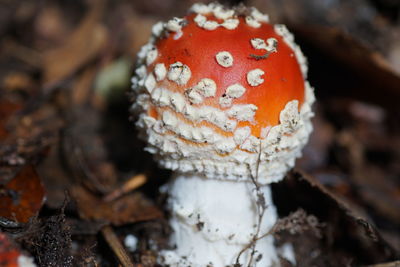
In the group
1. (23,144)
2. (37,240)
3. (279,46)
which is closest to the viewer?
(37,240)

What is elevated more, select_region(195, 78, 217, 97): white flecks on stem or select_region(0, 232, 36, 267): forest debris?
select_region(195, 78, 217, 97): white flecks on stem

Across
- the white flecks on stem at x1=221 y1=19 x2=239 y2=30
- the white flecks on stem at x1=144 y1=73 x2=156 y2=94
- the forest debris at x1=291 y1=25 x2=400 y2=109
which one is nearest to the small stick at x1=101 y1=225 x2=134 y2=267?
the white flecks on stem at x1=144 y1=73 x2=156 y2=94

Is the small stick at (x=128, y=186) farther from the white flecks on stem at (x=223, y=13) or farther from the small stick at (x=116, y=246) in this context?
the white flecks on stem at (x=223, y=13)

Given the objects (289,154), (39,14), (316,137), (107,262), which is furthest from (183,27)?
(39,14)

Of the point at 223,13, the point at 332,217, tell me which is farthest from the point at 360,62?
the point at 223,13

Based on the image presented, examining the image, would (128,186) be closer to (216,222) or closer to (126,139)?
(126,139)

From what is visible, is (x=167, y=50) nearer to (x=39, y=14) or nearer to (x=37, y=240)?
(x=37, y=240)

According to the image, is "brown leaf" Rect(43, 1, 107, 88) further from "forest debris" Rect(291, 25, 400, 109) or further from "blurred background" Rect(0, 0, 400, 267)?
"forest debris" Rect(291, 25, 400, 109)
